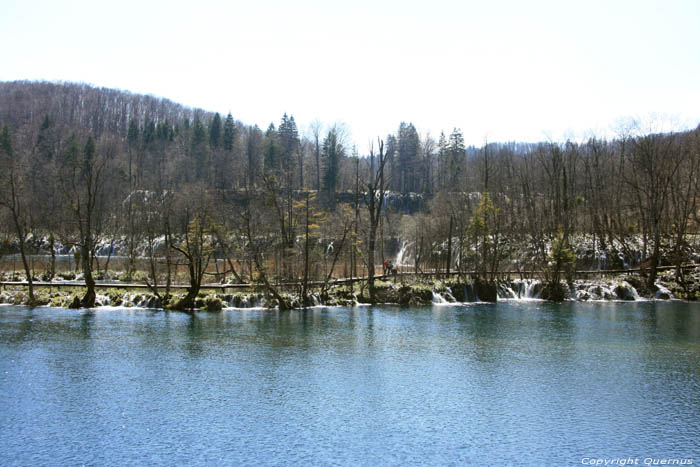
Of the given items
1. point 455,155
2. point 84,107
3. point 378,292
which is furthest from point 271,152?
point 84,107

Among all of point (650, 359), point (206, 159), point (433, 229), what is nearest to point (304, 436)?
point (650, 359)

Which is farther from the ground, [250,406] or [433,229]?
[433,229]

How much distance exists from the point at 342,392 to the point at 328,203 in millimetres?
78039

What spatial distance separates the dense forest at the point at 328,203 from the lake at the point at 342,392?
10.8m

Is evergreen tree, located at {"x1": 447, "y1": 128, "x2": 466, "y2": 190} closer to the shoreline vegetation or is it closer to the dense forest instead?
the dense forest

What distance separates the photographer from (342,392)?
61.3ft

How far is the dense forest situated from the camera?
140 ft

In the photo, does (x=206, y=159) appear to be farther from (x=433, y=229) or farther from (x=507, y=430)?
(x=507, y=430)

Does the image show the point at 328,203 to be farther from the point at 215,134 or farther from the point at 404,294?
the point at 404,294

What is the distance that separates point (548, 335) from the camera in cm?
2919

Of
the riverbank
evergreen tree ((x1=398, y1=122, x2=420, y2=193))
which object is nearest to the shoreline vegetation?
the riverbank

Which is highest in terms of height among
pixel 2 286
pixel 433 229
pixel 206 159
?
pixel 206 159

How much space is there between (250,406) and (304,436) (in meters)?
3.04

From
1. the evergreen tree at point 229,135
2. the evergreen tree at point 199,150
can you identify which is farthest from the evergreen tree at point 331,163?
the evergreen tree at point 199,150
